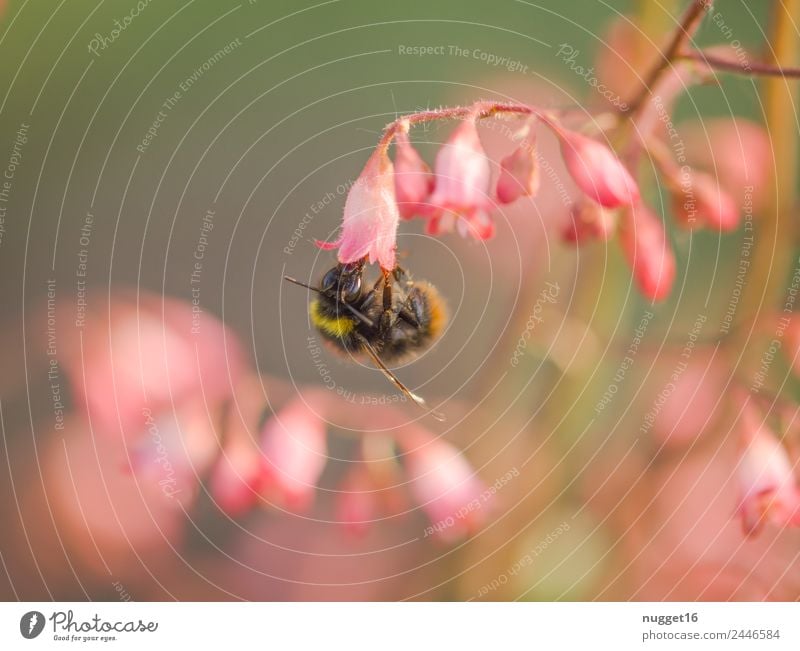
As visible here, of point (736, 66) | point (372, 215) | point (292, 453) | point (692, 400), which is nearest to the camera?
point (372, 215)

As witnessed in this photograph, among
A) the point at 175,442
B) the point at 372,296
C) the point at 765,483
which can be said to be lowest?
the point at 765,483

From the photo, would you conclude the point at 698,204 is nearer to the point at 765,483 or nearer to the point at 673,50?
the point at 673,50

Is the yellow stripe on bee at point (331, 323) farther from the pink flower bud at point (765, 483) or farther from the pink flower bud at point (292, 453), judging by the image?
the pink flower bud at point (765, 483)

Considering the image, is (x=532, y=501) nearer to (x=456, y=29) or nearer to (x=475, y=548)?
(x=475, y=548)

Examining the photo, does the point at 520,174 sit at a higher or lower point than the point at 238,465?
higher

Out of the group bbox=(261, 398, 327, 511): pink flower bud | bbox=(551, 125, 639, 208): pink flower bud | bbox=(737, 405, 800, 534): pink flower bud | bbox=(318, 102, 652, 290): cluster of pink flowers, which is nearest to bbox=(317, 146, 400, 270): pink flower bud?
bbox=(318, 102, 652, 290): cluster of pink flowers

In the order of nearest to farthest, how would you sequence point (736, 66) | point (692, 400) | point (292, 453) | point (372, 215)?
1. point (372, 215)
2. point (736, 66)
3. point (292, 453)
4. point (692, 400)

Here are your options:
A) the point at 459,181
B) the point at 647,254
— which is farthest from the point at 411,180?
the point at 647,254
